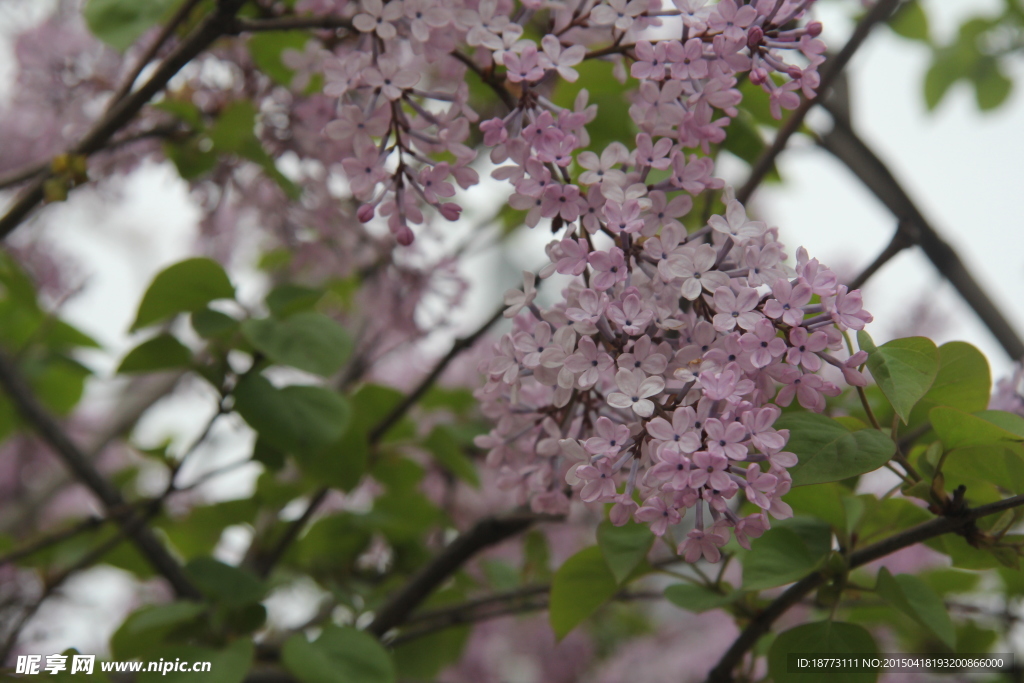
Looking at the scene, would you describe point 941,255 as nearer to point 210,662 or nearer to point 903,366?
point 903,366

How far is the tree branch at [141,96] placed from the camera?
→ 23.8 inches

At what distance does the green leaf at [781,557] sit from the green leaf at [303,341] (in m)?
0.39

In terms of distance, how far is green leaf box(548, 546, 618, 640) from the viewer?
63cm

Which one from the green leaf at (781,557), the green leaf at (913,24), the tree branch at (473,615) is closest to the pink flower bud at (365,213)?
the green leaf at (781,557)

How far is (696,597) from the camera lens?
0.63 meters

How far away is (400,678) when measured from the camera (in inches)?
36.7

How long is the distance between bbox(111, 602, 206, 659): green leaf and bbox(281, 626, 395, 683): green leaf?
4.8 inches

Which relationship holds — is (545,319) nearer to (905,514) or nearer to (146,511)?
(905,514)

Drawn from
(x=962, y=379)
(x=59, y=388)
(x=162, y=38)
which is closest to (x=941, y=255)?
(x=962, y=379)

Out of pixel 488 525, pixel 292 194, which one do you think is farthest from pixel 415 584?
pixel 292 194

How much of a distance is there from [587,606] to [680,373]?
0.94ft

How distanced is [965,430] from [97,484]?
0.90 meters

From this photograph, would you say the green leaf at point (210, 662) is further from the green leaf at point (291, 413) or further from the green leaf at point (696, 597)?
the green leaf at point (696, 597)

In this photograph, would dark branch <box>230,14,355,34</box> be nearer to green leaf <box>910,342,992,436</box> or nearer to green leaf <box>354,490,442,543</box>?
green leaf <box>910,342,992,436</box>
